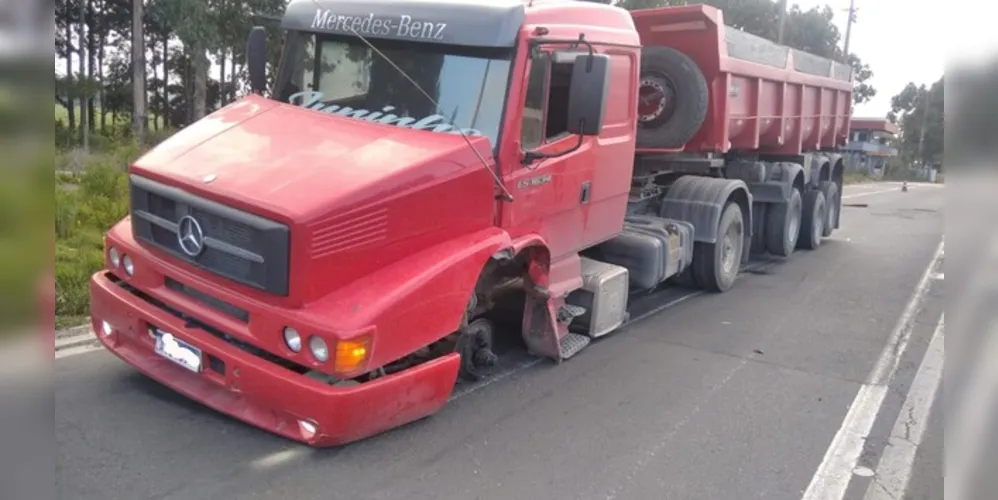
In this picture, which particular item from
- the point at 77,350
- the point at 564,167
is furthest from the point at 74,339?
the point at 564,167

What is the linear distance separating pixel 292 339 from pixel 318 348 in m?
0.17

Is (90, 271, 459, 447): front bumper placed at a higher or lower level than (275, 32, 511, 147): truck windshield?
lower

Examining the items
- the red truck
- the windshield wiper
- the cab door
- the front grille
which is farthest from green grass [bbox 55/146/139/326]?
the cab door

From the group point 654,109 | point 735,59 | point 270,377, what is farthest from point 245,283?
point 735,59

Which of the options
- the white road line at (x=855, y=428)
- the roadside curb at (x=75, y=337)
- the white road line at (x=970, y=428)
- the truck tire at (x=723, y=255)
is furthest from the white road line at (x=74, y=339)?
the truck tire at (x=723, y=255)

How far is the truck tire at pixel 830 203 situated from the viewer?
1322 centimetres

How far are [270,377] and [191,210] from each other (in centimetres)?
105

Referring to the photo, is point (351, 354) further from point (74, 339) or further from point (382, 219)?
point (74, 339)

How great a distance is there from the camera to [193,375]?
4391 millimetres

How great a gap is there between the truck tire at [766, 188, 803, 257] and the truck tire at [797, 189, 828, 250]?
3.16ft

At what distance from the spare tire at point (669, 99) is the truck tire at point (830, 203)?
19.7 ft

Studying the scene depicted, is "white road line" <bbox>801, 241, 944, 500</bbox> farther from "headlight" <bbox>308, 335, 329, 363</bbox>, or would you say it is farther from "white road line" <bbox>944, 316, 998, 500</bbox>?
"headlight" <bbox>308, 335, 329, 363</bbox>

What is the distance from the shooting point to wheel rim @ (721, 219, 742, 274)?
8.96 m

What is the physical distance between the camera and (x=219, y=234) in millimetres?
4121
